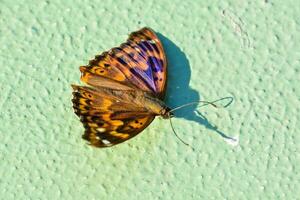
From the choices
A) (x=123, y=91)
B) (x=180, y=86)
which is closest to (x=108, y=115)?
(x=123, y=91)

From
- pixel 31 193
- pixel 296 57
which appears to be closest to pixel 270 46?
pixel 296 57

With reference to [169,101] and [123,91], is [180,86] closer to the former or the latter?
[169,101]

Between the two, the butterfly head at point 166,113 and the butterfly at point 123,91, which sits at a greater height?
the butterfly at point 123,91

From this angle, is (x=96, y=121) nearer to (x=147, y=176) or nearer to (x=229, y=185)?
(x=147, y=176)

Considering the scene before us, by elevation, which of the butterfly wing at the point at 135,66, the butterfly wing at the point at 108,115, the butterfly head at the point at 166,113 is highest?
the butterfly wing at the point at 135,66

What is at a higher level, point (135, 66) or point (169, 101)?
point (135, 66)

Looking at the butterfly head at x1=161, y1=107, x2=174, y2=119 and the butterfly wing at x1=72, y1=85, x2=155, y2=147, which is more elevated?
the butterfly wing at x1=72, y1=85, x2=155, y2=147
